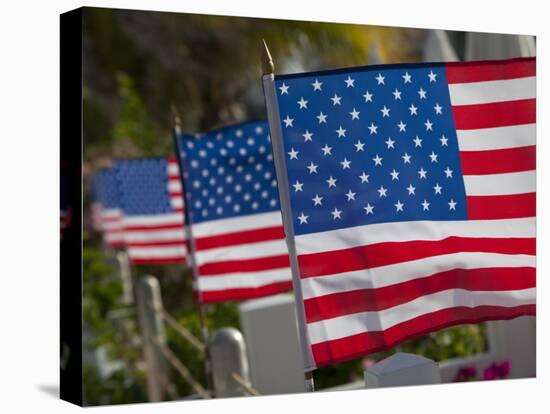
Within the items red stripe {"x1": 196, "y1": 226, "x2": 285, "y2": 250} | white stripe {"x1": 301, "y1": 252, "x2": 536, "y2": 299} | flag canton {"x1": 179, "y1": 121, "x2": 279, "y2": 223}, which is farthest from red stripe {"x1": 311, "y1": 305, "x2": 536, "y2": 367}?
flag canton {"x1": 179, "y1": 121, "x2": 279, "y2": 223}

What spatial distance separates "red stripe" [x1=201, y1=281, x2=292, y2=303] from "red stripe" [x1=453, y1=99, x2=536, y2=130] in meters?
2.45

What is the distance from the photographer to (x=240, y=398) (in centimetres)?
648

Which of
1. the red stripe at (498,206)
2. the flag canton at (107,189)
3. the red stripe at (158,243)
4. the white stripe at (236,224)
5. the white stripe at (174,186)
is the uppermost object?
the flag canton at (107,189)

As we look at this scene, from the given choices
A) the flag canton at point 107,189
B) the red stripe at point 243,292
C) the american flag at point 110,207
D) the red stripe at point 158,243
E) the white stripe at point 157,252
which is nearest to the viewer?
the red stripe at point 243,292

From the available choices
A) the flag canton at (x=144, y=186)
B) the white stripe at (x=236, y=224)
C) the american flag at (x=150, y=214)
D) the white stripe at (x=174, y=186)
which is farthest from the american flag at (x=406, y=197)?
the flag canton at (x=144, y=186)

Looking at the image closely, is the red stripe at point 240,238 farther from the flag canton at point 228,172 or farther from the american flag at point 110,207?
the american flag at point 110,207

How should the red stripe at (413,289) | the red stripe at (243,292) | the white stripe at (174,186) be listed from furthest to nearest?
the white stripe at (174,186) < the red stripe at (243,292) < the red stripe at (413,289)

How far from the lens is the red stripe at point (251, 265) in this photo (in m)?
7.47

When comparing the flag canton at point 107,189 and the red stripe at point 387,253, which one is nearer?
the red stripe at point 387,253

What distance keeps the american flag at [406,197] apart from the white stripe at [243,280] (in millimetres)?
2343

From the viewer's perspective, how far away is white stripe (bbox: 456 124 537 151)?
5445mm

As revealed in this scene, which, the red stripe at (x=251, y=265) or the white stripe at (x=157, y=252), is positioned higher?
the white stripe at (x=157, y=252)

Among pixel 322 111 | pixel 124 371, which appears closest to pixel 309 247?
pixel 322 111

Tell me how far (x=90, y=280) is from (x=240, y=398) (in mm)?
7564
